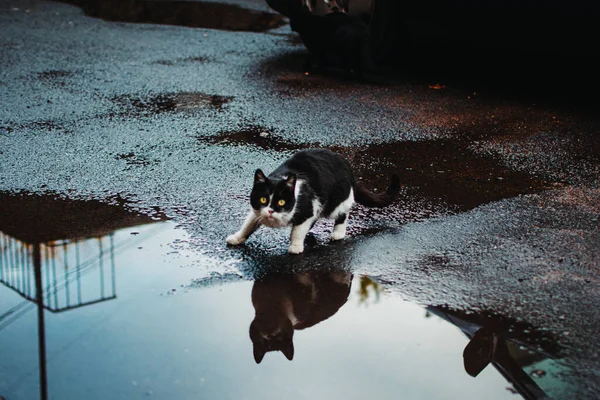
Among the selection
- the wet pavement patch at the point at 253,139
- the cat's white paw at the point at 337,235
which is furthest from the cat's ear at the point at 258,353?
the wet pavement patch at the point at 253,139

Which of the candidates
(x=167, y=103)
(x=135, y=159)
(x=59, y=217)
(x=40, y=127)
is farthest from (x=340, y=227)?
(x=167, y=103)

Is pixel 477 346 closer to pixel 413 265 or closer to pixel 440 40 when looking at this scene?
pixel 413 265

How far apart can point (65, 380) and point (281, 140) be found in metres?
3.33

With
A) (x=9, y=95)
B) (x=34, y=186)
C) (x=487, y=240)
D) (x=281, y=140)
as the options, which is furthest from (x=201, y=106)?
(x=487, y=240)

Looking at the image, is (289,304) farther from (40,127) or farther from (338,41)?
(338,41)

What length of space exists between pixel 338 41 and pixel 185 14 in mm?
4759

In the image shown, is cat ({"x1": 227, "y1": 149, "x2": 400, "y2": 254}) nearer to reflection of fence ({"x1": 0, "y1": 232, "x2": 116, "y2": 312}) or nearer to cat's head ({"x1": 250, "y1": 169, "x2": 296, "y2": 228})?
cat's head ({"x1": 250, "y1": 169, "x2": 296, "y2": 228})

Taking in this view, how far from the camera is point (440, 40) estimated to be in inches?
299

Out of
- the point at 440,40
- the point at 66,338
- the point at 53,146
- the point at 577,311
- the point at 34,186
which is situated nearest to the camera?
the point at 66,338

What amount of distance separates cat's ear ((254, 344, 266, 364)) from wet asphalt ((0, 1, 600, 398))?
2.12 feet

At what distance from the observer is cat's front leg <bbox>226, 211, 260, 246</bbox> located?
3766 mm

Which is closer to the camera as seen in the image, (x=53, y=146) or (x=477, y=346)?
(x=477, y=346)

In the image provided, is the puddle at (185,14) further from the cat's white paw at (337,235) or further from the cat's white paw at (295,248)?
the cat's white paw at (295,248)

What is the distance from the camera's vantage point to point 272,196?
142 inches
